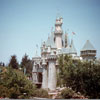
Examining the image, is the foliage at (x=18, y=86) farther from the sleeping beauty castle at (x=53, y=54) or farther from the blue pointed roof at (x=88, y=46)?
the blue pointed roof at (x=88, y=46)

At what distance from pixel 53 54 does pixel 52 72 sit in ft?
12.1

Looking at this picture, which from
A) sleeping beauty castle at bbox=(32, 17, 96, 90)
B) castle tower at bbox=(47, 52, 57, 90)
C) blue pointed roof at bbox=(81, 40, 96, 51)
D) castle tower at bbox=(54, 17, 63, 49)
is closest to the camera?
blue pointed roof at bbox=(81, 40, 96, 51)

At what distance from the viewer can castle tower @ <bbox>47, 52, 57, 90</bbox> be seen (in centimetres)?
4125

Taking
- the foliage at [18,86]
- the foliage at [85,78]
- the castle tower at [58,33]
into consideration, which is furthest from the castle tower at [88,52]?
the foliage at [18,86]

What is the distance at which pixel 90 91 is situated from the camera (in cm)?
2416

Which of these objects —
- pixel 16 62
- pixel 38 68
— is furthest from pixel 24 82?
pixel 16 62

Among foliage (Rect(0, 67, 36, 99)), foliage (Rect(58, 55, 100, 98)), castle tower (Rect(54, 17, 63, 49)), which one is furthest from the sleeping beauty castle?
foliage (Rect(0, 67, 36, 99))

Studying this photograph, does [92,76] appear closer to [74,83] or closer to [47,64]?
[74,83]

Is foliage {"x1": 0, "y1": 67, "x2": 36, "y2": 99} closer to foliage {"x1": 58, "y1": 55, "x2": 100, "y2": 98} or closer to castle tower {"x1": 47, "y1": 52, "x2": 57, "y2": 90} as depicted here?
foliage {"x1": 58, "y1": 55, "x2": 100, "y2": 98}

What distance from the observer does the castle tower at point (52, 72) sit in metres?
41.2

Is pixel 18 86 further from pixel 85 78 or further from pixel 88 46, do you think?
pixel 88 46

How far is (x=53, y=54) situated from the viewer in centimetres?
4281

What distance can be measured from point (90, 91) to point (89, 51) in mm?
16450

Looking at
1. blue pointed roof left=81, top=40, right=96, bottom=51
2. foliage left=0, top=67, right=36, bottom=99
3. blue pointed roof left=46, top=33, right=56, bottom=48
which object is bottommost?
foliage left=0, top=67, right=36, bottom=99
